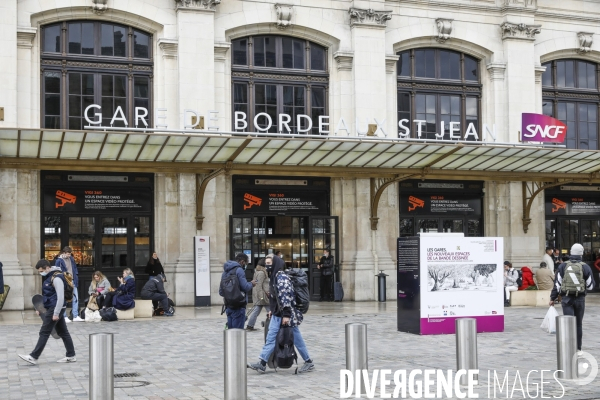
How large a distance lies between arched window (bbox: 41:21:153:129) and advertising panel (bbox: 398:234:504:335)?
11512mm

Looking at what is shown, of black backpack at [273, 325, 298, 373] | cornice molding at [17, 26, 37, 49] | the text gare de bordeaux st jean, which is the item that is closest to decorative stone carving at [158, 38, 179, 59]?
the text gare de bordeaux st jean

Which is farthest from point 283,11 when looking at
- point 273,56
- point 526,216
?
point 526,216

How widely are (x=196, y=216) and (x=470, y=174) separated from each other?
9.04 m

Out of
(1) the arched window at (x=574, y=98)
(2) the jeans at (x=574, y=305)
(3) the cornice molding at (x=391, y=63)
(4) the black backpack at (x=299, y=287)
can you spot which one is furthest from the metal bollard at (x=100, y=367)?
(1) the arched window at (x=574, y=98)

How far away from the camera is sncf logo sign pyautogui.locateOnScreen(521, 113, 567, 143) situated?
90.3ft

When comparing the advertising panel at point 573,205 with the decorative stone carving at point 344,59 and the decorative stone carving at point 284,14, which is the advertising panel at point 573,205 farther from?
the decorative stone carving at point 284,14

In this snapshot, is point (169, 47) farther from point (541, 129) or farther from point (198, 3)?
point (541, 129)

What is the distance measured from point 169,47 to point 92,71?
239cm

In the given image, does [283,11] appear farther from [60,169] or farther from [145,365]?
[145,365]

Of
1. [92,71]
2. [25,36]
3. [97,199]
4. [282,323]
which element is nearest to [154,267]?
[97,199]

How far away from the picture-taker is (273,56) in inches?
1073

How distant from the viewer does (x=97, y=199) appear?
985 inches

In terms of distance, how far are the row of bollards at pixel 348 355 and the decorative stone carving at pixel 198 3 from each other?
56.0ft

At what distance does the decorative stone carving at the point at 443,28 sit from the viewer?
2880cm
